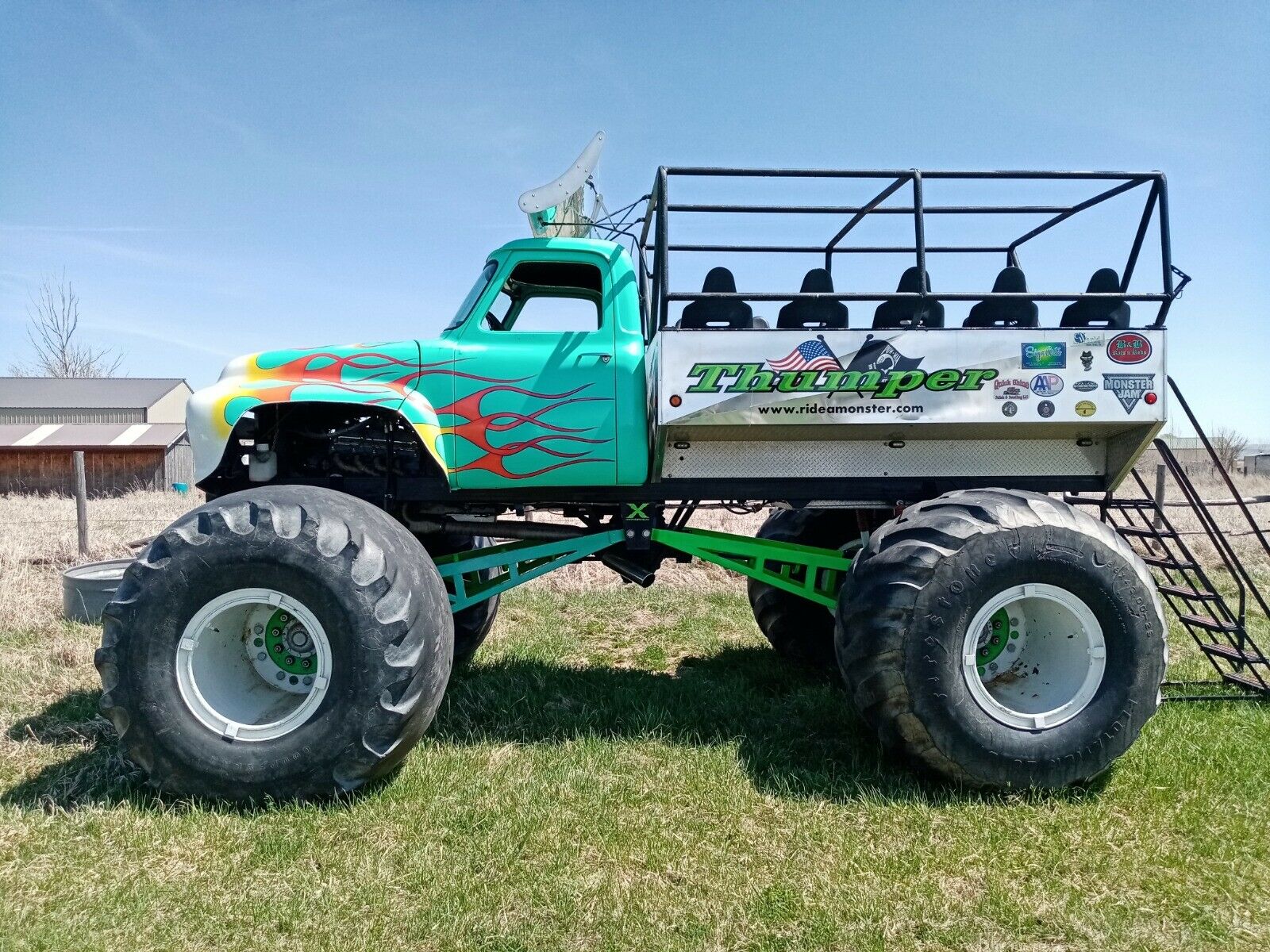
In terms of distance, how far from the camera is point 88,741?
4387mm

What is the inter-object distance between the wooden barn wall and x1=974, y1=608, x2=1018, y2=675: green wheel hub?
29793 mm

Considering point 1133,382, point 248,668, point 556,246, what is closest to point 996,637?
point 1133,382

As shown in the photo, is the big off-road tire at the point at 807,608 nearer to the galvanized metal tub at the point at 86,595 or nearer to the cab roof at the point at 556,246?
the cab roof at the point at 556,246

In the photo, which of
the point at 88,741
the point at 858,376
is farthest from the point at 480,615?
the point at 858,376

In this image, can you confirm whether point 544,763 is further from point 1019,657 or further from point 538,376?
point 1019,657

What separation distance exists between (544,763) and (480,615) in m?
1.95

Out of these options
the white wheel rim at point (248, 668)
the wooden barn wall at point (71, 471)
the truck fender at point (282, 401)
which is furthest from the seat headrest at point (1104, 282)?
the wooden barn wall at point (71, 471)

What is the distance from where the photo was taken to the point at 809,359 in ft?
14.5

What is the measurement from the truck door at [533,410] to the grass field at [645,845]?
149cm

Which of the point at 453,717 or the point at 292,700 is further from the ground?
the point at 292,700

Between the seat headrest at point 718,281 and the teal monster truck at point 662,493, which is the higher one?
the seat headrest at point 718,281

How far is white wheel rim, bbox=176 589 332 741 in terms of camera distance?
3814 millimetres

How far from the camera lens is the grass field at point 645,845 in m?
2.82

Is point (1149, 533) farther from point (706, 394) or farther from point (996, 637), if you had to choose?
point (706, 394)
